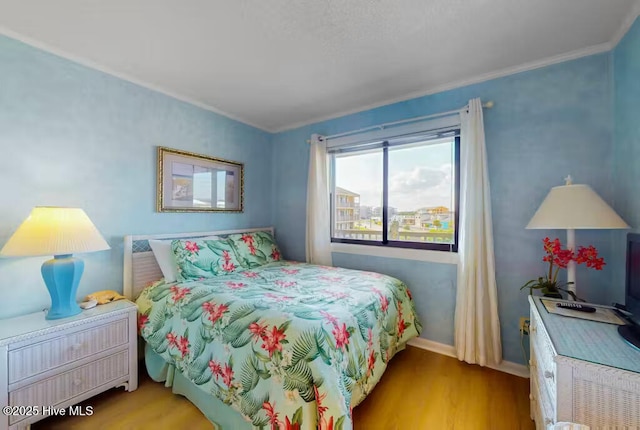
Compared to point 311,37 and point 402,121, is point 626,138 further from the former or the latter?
point 311,37

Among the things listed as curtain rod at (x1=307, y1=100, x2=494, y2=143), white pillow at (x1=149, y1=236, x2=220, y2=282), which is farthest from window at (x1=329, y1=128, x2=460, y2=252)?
white pillow at (x1=149, y1=236, x2=220, y2=282)

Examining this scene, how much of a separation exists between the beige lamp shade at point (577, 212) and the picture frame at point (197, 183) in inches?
111

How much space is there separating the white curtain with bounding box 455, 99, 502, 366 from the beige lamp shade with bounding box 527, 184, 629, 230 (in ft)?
1.71

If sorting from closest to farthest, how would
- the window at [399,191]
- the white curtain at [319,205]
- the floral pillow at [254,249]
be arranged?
the window at [399,191], the floral pillow at [254,249], the white curtain at [319,205]

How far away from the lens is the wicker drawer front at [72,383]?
1.44 m

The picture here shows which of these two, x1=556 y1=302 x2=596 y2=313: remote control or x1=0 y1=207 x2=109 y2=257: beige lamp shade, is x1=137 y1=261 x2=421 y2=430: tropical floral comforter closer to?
x1=0 y1=207 x2=109 y2=257: beige lamp shade

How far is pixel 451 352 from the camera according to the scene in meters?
2.32

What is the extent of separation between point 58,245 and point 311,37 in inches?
80.5

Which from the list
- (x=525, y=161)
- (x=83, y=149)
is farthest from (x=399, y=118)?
(x=83, y=149)

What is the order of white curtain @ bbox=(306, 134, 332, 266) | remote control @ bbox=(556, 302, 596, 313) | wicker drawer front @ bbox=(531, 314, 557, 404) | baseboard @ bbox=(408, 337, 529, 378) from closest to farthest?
wicker drawer front @ bbox=(531, 314, 557, 404) < remote control @ bbox=(556, 302, 596, 313) < baseboard @ bbox=(408, 337, 529, 378) < white curtain @ bbox=(306, 134, 332, 266)

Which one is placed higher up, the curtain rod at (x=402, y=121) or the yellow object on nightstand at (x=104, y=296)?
the curtain rod at (x=402, y=121)

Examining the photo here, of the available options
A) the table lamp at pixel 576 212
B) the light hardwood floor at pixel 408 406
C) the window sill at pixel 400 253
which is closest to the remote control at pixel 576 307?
the table lamp at pixel 576 212

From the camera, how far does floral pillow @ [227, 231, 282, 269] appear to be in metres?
2.64

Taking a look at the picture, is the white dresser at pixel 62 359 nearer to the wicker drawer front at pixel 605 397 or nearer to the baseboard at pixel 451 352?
the baseboard at pixel 451 352
